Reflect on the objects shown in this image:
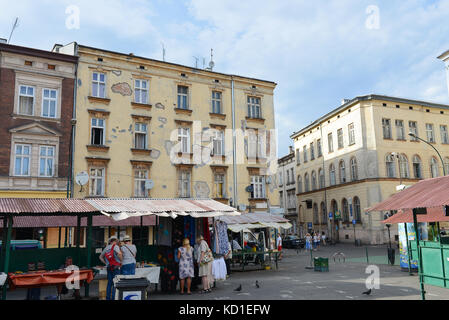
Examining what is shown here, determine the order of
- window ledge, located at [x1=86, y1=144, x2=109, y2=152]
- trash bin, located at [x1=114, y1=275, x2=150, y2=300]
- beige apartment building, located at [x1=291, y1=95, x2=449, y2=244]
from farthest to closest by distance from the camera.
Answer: beige apartment building, located at [x1=291, y1=95, x2=449, y2=244] → window ledge, located at [x1=86, y1=144, x2=109, y2=152] → trash bin, located at [x1=114, y1=275, x2=150, y2=300]

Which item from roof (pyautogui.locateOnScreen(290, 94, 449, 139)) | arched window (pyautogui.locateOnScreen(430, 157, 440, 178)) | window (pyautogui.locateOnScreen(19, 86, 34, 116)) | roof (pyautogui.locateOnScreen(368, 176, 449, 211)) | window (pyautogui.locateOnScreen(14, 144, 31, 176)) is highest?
roof (pyautogui.locateOnScreen(290, 94, 449, 139))

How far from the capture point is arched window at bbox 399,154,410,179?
136ft

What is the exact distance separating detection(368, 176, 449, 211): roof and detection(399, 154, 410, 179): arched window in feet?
103

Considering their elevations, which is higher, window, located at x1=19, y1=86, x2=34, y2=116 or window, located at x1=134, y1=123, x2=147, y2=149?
window, located at x1=19, y1=86, x2=34, y2=116

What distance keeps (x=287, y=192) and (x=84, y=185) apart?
40948 mm

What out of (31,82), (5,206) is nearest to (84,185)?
(31,82)

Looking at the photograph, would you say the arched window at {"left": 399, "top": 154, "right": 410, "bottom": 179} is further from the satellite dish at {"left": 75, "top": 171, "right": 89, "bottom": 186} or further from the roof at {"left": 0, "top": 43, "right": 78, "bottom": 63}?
the roof at {"left": 0, "top": 43, "right": 78, "bottom": 63}

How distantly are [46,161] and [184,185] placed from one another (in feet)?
31.1

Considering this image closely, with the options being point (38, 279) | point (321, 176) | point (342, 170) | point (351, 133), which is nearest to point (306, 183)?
point (321, 176)

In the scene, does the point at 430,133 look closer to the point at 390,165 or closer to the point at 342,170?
the point at 390,165

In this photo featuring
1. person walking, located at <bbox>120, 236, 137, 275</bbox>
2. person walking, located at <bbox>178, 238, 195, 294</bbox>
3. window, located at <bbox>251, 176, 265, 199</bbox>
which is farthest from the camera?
window, located at <bbox>251, 176, 265, 199</bbox>

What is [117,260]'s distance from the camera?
1156cm

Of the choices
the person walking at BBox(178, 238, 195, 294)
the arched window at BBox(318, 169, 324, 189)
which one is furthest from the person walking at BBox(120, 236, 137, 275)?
the arched window at BBox(318, 169, 324, 189)

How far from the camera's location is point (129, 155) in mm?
26516
